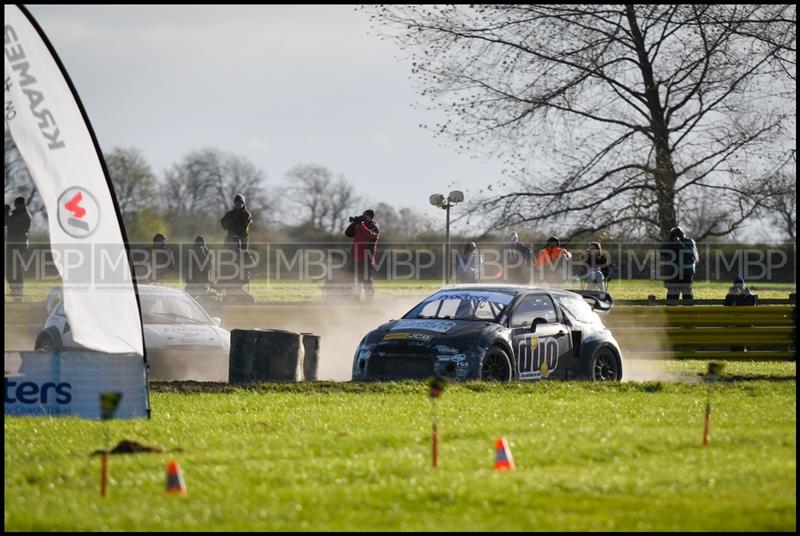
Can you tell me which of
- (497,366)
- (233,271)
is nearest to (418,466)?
(497,366)

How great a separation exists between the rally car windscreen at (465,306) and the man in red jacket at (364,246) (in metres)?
10.9

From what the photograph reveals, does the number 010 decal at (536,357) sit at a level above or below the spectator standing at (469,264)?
below

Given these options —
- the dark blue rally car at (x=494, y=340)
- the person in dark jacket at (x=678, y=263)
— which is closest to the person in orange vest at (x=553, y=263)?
the person in dark jacket at (x=678, y=263)

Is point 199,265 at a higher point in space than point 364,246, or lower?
lower

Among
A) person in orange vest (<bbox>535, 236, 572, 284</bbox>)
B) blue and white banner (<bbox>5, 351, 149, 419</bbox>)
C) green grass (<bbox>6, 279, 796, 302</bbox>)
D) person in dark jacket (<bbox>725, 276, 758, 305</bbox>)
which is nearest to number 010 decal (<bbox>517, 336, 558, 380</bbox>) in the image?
blue and white banner (<bbox>5, 351, 149, 419</bbox>)

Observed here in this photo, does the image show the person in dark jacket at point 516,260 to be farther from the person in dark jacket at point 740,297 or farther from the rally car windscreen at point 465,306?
the rally car windscreen at point 465,306

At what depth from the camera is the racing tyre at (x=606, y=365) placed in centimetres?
1805

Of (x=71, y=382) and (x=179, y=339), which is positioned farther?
(x=179, y=339)

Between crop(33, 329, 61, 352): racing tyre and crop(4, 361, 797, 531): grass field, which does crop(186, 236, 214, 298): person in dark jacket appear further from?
crop(4, 361, 797, 531): grass field

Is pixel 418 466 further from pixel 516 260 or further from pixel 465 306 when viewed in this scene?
pixel 516 260

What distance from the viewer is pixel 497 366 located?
17.0 metres

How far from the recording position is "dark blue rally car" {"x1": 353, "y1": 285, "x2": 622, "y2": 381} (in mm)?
16828

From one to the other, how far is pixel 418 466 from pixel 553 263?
60.3 ft

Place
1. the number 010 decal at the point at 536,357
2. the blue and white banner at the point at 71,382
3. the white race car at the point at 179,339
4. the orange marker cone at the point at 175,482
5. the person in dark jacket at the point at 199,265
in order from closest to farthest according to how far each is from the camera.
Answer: the orange marker cone at the point at 175,482 → the blue and white banner at the point at 71,382 → the number 010 decal at the point at 536,357 → the white race car at the point at 179,339 → the person in dark jacket at the point at 199,265
